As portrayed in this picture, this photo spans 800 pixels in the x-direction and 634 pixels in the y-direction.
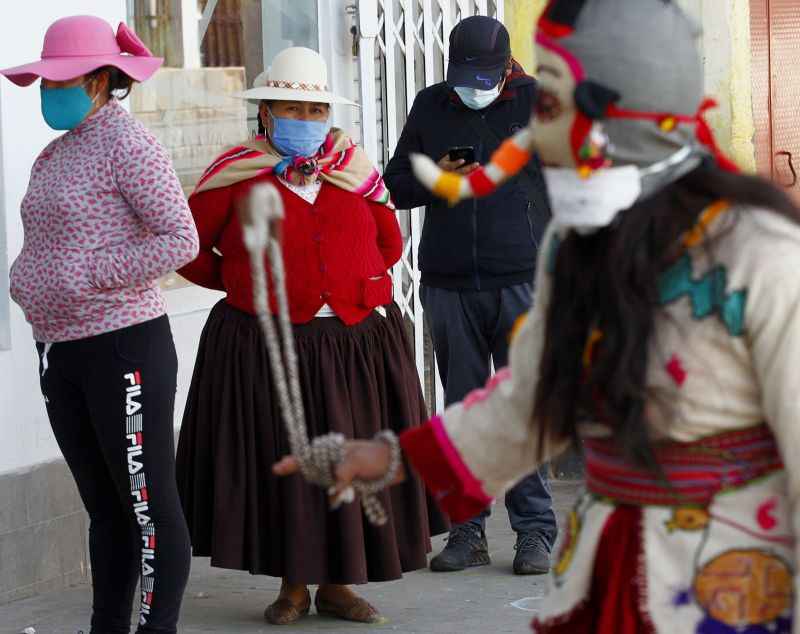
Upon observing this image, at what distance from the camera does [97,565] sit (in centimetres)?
461

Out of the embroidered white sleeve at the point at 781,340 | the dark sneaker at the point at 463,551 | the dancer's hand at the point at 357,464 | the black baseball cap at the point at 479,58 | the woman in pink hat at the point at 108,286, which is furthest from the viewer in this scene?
the dark sneaker at the point at 463,551

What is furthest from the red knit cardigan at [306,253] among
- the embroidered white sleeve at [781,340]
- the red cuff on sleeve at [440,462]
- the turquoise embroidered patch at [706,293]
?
the embroidered white sleeve at [781,340]

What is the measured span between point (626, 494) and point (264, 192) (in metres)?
0.72

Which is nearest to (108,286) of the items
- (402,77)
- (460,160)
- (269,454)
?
(269,454)

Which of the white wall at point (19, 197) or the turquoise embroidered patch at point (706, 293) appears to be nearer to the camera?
the turquoise embroidered patch at point (706, 293)

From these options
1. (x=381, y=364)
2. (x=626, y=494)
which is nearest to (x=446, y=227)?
(x=381, y=364)

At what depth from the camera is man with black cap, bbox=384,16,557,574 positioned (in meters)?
5.70

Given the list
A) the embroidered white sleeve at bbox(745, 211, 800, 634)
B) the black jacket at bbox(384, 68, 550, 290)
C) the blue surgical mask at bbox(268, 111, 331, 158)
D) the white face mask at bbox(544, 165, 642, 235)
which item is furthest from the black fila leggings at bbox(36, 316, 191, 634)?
the embroidered white sleeve at bbox(745, 211, 800, 634)

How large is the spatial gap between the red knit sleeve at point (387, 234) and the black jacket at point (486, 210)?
0.38 m

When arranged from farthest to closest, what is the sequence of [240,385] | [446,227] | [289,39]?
[289,39] → [446,227] → [240,385]

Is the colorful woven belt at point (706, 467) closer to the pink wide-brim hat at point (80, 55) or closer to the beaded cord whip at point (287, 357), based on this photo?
the beaded cord whip at point (287, 357)

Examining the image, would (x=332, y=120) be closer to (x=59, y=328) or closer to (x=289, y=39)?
(x=289, y=39)

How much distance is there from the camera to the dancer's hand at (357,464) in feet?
8.34

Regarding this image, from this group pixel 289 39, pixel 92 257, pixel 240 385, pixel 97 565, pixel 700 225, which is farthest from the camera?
pixel 289 39
